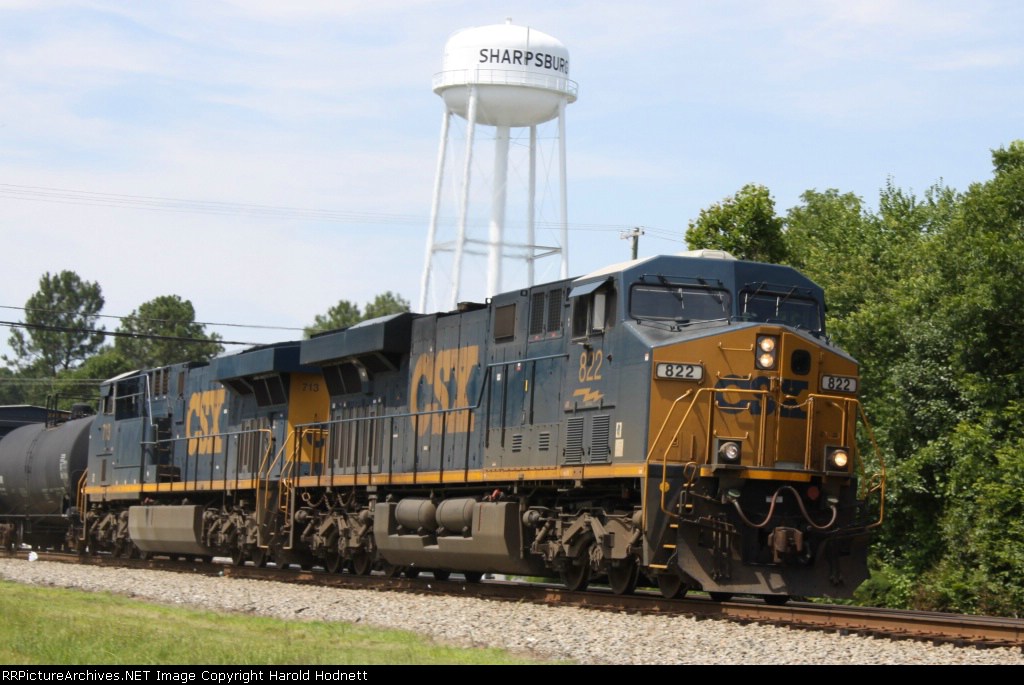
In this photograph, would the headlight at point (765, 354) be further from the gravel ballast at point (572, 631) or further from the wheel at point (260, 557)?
the wheel at point (260, 557)

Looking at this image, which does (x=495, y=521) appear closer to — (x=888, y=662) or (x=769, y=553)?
(x=769, y=553)

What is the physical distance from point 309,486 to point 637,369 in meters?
9.19

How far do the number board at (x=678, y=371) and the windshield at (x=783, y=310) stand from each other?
3.94ft

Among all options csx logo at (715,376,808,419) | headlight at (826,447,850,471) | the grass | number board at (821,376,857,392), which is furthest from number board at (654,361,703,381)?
the grass

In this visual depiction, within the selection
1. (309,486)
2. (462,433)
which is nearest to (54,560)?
(309,486)

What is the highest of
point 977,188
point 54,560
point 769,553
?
point 977,188

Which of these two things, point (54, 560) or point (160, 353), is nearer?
point (54, 560)

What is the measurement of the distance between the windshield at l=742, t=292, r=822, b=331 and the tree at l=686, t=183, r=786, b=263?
14.5 m

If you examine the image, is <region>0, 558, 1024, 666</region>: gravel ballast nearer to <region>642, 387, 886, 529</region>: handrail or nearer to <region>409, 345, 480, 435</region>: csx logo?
<region>642, 387, 886, 529</region>: handrail

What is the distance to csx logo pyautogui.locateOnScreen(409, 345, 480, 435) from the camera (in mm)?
19000

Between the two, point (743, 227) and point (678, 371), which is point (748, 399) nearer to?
point (678, 371)

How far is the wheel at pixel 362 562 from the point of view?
862 inches

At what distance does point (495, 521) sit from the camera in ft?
57.4

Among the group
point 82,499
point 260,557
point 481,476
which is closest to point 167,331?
point 82,499
